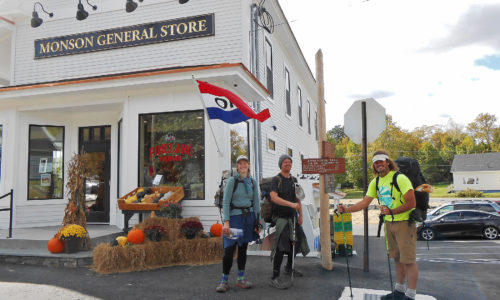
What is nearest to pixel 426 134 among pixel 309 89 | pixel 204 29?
pixel 309 89

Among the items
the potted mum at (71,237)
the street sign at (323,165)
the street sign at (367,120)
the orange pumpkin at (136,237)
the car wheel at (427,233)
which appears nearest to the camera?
the street sign at (323,165)

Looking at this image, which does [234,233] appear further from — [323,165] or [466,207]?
[466,207]

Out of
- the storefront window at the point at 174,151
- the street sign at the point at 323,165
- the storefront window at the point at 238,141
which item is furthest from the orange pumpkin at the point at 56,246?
Result: the street sign at the point at 323,165

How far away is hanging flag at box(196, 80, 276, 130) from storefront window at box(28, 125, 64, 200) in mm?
5618

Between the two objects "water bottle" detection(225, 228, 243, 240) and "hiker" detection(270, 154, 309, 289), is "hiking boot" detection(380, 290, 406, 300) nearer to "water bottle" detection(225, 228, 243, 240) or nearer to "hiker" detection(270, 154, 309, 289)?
"hiker" detection(270, 154, 309, 289)

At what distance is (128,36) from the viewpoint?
1033cm

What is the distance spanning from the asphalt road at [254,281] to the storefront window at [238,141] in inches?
115

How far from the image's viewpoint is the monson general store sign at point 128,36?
31.9 ft

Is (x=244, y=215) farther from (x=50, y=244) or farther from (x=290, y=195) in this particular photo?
(x=50, y=244)

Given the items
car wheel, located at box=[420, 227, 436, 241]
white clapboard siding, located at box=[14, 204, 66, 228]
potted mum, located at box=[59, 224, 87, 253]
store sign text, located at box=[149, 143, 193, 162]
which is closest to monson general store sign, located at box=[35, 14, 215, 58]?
store sign text, located at box=[149, 143, 193, 162]

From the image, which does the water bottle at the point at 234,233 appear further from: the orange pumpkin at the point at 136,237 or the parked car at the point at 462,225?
the parked car at the point at 462,225

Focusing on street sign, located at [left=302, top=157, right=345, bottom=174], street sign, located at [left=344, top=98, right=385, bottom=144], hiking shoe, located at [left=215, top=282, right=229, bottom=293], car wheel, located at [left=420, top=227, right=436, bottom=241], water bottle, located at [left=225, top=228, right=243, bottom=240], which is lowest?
car wheel, located at [left=420, top=227, right=436, bottom=241]

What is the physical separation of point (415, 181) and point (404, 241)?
0.83 m

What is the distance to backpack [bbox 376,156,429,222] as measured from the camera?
13.4ft
